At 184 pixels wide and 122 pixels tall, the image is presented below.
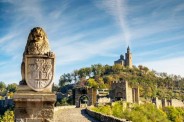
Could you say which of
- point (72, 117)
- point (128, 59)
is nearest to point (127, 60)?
point (128, 59)

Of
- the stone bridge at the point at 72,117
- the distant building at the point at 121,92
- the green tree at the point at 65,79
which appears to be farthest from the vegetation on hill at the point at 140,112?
the green tree at the point at 65,79

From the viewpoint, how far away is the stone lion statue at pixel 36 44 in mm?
5696

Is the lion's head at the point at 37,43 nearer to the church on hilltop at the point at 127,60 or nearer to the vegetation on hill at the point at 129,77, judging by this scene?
the vegetation on hill at the point at 129,77

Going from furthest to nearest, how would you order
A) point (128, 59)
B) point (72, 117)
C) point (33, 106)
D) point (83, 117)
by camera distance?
point (128, 59) → point (72, 117) → point (83, 117) → point (33, 106)

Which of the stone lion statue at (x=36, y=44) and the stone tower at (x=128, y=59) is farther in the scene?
the stone tower at (x=128, y=59)

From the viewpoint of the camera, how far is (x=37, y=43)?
5.82 meters

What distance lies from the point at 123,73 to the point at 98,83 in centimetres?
2456

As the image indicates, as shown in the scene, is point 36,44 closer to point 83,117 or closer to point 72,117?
point 83,117

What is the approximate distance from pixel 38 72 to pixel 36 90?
1.12 feet

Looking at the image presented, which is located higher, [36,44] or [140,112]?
[36,44]

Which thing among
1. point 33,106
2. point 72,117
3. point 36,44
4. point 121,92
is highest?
point 36,44

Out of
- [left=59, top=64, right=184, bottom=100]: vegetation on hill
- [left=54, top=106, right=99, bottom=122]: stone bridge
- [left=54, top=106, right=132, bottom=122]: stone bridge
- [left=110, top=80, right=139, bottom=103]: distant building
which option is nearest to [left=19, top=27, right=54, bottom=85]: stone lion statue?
[left=54, top=106, right=132, bottom=122]: stone bridge

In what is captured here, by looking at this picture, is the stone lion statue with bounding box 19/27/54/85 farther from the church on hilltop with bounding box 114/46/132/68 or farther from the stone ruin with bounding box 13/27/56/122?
the church on hilltop with bounding box 114/46/132/68

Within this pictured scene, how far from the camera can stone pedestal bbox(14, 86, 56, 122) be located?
5500 millimetres
